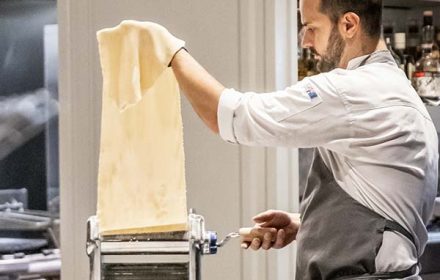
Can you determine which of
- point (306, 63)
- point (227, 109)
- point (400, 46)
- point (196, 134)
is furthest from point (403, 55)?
point (227, 109)

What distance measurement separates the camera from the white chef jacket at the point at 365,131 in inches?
50.4

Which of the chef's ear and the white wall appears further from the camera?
the white wall

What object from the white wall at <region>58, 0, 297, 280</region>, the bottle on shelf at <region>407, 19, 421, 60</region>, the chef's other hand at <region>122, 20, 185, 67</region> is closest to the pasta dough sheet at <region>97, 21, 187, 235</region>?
the chef's other hand at <region>122, 20, 185, 67</region>

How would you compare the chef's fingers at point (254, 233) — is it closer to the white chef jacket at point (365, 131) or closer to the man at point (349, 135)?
the man at point (349, 135)

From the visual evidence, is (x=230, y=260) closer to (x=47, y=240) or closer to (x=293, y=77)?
(x=293, y=77)

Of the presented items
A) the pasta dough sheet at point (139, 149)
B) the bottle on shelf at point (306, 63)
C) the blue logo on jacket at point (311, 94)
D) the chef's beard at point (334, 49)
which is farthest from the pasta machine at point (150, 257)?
the bottle on shelf at point (306, 63)

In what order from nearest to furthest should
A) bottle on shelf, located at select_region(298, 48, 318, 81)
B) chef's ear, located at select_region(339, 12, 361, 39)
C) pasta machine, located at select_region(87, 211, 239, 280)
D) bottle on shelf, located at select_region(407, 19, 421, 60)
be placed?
pasta machine, located at select_region(87, 211, 239, 280) < chef's ear, located at select_region(339, 12, 361, 39) < bottle on shelf, located at select_region(298, 48, 318, 81) < bottle on shelf, located at select_region(407, 19, 421, 60)

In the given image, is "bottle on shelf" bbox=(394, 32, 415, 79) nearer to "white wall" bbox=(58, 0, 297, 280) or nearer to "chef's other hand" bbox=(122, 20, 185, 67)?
"white wall" bbox=(58, 0, 297, 280)

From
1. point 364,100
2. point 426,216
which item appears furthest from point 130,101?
point 426,216

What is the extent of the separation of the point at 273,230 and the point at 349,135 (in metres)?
0.32

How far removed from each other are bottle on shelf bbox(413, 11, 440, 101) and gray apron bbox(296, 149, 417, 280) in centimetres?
119

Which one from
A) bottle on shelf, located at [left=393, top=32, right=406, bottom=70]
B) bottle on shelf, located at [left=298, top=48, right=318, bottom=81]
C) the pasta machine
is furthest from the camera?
bottle on shelf, located at [left=393, top=32, right=406, bottom=70]

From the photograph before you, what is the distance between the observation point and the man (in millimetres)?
1279

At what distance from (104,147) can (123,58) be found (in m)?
0.17
